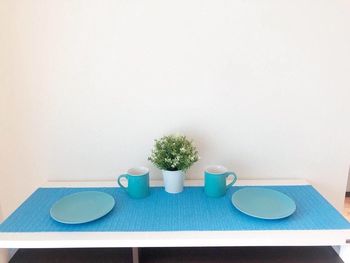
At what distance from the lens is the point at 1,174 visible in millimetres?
1256

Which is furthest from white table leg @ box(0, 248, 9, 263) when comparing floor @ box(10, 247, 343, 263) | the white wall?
the white wall

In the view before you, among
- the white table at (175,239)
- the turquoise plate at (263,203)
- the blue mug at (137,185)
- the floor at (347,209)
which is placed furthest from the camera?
the floor at (347,209)

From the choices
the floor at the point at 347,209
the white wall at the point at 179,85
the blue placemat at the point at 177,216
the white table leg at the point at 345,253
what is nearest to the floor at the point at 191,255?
the white table leg at the point at 345,253

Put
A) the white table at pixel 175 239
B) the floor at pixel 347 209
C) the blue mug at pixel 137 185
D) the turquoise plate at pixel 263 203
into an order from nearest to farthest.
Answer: the white table at pixel 175 239
the turquoise plate at pixel 263 203
the blue mug at pixel 137 185
the floor at pixel 347 209

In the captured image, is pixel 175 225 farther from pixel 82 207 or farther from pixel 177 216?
pixel 82 207

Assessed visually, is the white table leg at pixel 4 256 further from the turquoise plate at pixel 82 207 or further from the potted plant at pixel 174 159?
the potted plant at pixel 174 159

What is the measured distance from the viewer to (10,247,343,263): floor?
0.96m

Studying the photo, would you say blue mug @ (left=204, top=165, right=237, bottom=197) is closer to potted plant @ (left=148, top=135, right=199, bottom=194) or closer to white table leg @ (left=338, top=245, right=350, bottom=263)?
potted plant @ (left=148, top=135, right=199, bottom=194)

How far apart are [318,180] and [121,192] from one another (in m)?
0.82

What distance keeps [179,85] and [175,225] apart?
20.8 inches

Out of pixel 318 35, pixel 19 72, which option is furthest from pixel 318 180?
pixel 19 72

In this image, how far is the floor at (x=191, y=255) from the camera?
37.7 inches

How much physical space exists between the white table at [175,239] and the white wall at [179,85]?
0.40 meters

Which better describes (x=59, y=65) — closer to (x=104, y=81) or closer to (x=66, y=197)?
(x=104, y=81)
